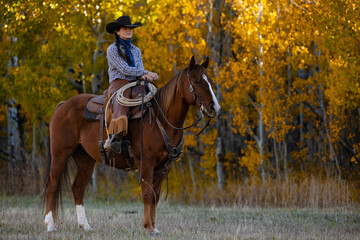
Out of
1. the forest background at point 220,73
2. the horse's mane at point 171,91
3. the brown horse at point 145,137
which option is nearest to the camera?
the brown horse at point 145,137

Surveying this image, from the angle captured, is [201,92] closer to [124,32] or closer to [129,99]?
[129,99]

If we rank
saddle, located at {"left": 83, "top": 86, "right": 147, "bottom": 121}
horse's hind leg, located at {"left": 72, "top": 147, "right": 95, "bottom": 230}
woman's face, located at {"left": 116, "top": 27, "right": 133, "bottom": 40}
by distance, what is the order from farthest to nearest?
1. horse's hind leg, located at {"left": 72, "top": 147, "right": 95, "bottom": 230}
2. woman's face, located at {"left": 116, "top": 27, "right": 133, "bottom": 40}
3. saddle, located at {"left": 83, "top": 86, "right": 147, "bottom": 121}

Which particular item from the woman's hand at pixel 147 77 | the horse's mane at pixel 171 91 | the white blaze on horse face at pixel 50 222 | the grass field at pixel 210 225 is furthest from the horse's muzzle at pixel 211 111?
the white blaze on horse face at pixel 50 222

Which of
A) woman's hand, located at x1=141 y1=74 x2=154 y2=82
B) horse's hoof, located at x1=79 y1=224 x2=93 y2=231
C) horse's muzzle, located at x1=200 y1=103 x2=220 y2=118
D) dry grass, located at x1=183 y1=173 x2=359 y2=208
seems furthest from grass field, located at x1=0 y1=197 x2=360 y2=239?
woman's hand, located at x1=141 y1=74 x2=154 y2=82

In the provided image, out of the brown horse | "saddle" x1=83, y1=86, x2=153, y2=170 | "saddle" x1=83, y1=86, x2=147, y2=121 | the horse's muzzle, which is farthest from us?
"saddle" x1=83, y1=86, x2=147, y2=121

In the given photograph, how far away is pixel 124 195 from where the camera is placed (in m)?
16.7

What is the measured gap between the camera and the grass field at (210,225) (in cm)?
761

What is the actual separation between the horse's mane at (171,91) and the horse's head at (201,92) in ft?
0.50

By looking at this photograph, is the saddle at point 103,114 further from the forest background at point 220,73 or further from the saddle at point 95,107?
the forest background at point 220,73

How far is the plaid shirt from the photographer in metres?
8.02

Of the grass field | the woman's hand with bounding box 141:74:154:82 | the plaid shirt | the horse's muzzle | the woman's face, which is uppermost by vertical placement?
the woman's face

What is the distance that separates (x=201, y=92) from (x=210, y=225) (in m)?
2.68

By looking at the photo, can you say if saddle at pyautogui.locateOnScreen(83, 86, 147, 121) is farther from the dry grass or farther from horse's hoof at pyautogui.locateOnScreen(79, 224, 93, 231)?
the dry grass

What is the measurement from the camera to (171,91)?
7.87 metres
